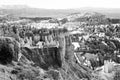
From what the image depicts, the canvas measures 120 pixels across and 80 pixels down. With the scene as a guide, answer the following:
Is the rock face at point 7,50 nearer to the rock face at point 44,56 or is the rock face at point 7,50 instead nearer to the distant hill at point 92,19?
the rock face at point 44,56

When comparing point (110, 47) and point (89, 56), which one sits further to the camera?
point (110, 47)

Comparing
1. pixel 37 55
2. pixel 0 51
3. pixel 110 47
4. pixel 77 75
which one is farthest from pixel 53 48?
pixel 110 47

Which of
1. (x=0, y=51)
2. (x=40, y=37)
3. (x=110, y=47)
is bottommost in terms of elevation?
(x=110, y=47)

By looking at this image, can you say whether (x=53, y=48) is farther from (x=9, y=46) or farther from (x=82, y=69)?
(x=9, y=46)

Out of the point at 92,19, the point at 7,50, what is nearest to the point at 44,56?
the point at 7,50

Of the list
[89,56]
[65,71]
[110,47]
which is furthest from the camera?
[110,47]

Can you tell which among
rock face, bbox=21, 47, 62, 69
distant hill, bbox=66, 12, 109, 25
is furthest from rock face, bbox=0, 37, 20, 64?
distant hill, bbox=66, 12, 109, 25

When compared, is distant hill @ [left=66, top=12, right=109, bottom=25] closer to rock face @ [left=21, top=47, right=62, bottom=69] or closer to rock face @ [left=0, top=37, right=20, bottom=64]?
rock face @ [left=21, top=47, right=62, bottom=69]

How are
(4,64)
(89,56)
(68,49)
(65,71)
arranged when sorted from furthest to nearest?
(89,56) < (68,49) < (65,71) < (4,64)
